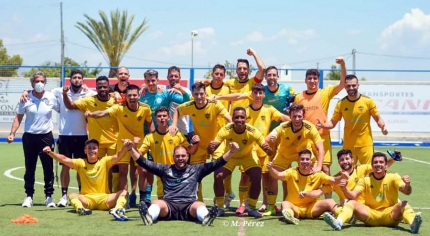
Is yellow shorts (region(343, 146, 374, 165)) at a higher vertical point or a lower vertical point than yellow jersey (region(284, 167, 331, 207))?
higher

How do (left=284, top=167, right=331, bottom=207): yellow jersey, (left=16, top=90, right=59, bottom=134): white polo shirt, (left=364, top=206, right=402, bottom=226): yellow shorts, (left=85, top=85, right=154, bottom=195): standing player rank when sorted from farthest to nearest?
1. (left=16, top=90, right=59, bottom=134): white polo shirt
2. (left=85, top=85, right=154, bottom=195): standing player
3. (left=284, top=167, right=331, bottom=207): yellow jersey
4. (left=364, top=206, right=402, bottom=226): yellow shorts

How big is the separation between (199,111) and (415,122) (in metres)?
14.7

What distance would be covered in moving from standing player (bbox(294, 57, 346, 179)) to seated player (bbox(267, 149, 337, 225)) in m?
0.96

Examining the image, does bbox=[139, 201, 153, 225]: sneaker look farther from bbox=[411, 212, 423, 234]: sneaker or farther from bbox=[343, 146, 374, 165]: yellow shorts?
bbox=[343, 146, 374, 165]: yellow shorts

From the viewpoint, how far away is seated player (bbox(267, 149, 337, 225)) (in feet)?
29.5

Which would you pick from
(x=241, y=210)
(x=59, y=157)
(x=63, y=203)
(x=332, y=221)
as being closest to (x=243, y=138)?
(x=241, y=210)

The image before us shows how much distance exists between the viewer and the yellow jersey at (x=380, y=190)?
8641 mm

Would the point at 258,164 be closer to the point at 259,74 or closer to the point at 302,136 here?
the point at 302,136

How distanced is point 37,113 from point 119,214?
239 cm

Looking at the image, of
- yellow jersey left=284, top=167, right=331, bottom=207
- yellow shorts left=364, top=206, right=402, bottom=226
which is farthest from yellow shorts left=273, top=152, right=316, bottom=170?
yellow shorts left=364, top=206, right=402, bottom=226

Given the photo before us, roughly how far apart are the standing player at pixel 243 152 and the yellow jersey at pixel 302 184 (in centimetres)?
54

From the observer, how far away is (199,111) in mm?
9867

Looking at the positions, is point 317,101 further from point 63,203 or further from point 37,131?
point 37,131

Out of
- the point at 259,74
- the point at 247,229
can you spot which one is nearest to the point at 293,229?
the point at 247,229
